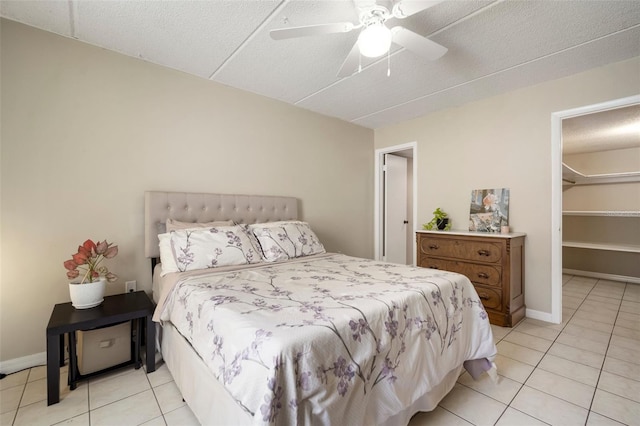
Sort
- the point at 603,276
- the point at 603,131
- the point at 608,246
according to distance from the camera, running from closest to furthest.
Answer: the point at 603,131
the point at 608,246
the point at 603,276

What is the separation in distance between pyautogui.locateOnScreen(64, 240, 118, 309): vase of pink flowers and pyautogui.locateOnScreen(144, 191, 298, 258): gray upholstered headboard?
401 mm

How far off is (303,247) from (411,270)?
104 cm

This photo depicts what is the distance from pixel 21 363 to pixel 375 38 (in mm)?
3225

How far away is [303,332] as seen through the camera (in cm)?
101

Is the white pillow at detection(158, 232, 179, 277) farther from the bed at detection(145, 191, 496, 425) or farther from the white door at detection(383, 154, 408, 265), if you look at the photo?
the white door at detection(383, 154, 408, 265)

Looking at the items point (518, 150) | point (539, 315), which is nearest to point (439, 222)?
point (518, 150)

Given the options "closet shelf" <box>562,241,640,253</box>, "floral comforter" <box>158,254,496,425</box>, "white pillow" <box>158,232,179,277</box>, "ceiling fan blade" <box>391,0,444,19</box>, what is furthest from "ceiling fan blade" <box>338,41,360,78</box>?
"closet shelf" <box>562,241,640,253</box>

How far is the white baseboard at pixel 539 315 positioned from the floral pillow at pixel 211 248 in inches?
116

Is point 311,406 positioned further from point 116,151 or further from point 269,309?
point 116,151

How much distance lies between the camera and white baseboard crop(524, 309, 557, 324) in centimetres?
284

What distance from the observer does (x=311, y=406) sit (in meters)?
0.95

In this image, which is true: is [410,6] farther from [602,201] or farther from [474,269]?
[602,201]

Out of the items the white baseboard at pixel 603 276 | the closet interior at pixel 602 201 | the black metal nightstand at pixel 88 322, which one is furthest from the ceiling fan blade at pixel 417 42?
the white baseboard at pixel 603 276

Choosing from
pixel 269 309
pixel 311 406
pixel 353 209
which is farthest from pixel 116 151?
pixel 353 209
